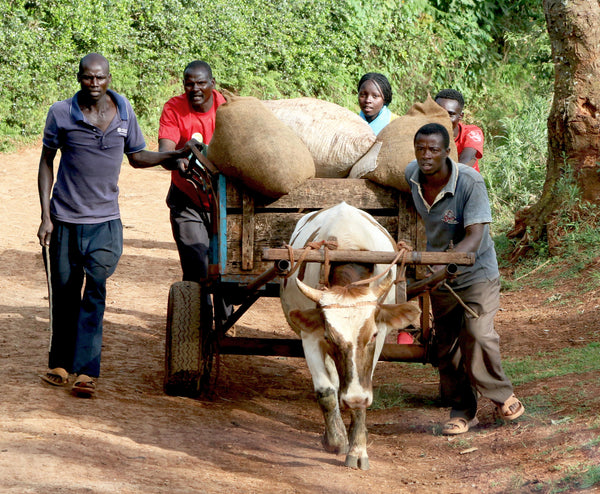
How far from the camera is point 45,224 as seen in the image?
577 centimetres

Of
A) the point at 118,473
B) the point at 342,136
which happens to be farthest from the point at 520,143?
the point at 118,473

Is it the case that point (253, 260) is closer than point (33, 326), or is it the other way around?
point (253, 260)

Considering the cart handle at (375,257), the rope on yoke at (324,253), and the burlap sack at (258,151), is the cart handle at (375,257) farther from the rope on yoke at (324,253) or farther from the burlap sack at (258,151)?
the burlap sack at (258,151)

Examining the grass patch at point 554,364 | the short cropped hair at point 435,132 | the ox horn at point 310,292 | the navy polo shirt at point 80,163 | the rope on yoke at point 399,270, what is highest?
the short cropped hair at point 435,132

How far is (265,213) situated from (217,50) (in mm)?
12096

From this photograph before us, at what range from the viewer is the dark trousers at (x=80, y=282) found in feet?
19.1

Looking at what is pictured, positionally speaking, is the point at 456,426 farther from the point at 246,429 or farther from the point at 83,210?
the point at 83,210

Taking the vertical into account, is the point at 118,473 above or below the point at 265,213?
below

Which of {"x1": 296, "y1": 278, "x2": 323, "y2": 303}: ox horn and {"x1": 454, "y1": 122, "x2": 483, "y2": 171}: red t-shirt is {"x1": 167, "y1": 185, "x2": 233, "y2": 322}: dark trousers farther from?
{"x1": 296, "y1": 278, "x2": 323, "y2": 303}: ox horn

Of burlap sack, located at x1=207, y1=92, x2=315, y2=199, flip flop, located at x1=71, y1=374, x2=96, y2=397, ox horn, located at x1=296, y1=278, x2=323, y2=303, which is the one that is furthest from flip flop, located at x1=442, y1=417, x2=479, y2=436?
flip flop, located at x1=71, y1=374, x2=96, y2=397

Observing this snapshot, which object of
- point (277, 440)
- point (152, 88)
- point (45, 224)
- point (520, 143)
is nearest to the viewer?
point (277, 440)

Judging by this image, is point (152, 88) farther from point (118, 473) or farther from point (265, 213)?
point (118, 473)

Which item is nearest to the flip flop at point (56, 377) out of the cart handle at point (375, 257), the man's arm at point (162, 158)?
the man's arm at point (162, 158)

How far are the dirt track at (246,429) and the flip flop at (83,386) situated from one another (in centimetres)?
6
